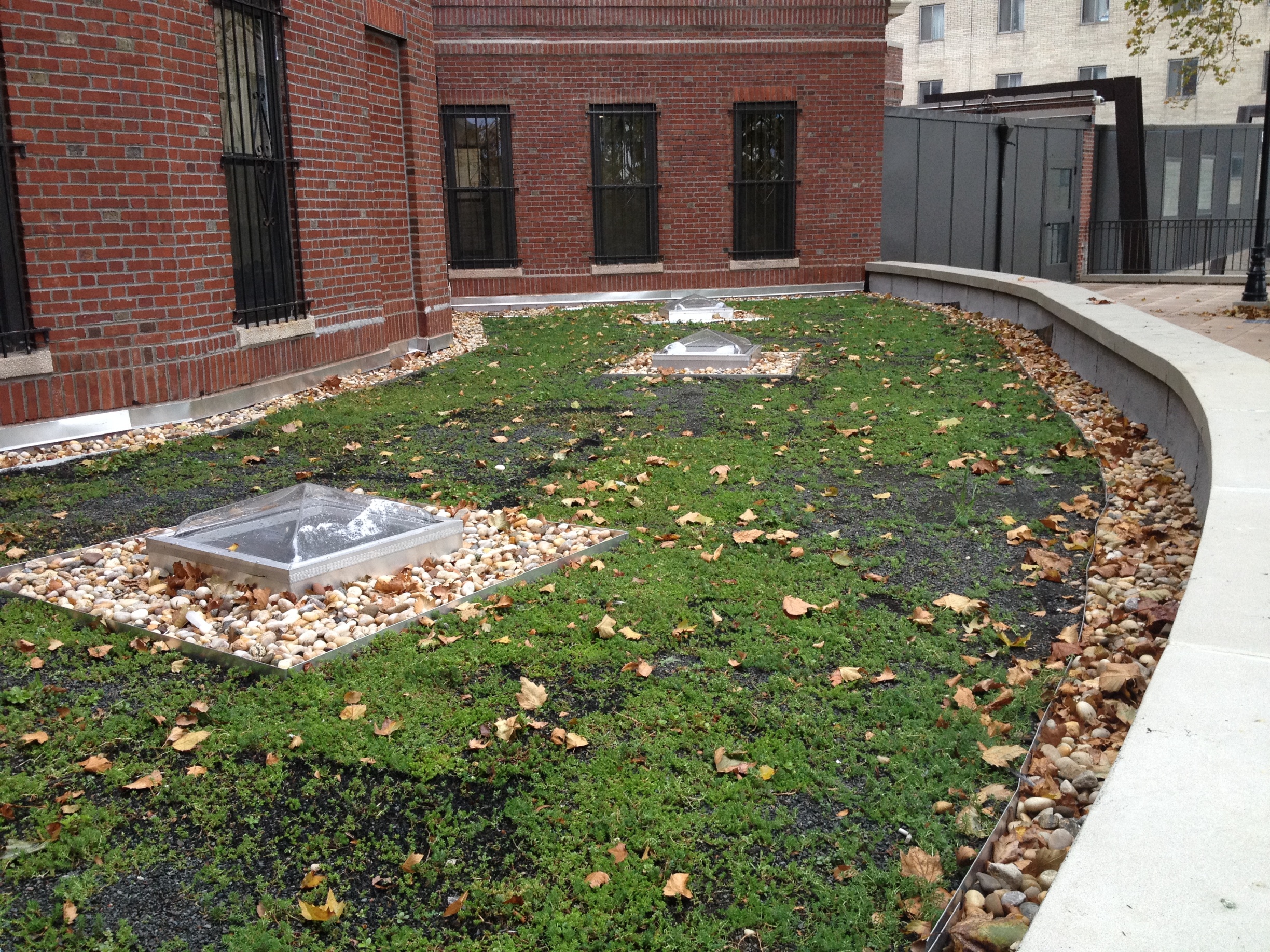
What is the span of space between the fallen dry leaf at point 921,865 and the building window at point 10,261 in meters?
6.65

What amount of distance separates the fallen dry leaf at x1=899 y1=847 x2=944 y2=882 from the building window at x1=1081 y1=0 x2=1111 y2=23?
47.6 metres

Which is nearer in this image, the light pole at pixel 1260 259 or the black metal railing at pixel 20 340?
the black metal railing at pixel 20 340

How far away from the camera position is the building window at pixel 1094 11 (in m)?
43.2

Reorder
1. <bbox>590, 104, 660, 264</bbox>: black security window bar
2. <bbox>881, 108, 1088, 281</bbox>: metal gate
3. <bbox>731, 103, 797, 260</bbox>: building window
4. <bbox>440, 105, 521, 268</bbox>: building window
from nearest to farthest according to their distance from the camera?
<bbox>440, 105, 521, 268</bbox>: building window → <bbox>590, 104, 660, 264</bbox>: black security window bar → <bbox>731, 103, 797, 260</bbox>: building window → <bbox>881, 108, 1088, 281</bbox>: metal gate

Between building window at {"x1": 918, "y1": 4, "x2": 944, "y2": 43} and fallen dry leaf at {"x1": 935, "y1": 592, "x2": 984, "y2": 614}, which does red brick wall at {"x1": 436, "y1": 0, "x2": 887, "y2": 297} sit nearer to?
fallen dry leaf at {"x1": 935, "y1": 592, "x2": 984, "y2": 614}

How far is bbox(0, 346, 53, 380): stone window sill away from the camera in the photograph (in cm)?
714

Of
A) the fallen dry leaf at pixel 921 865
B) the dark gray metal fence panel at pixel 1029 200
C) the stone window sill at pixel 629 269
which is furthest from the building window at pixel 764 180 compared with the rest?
the fallen dry leaf at pixel 921 865

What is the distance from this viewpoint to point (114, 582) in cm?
483

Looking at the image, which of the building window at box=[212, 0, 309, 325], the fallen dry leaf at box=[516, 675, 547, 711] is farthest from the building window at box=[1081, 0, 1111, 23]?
the fallen dry leaf at box=[516, 675, 547, 711]

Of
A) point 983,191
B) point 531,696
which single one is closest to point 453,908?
point 531,696

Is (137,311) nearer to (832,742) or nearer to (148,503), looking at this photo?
(148,503)

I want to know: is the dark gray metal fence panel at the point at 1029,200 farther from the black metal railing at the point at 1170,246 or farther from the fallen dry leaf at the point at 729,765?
the fallen dry leaf at the point at 729,765

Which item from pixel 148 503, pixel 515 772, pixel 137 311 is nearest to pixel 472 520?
pixel 148 503

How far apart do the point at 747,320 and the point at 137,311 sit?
8.56 metres
